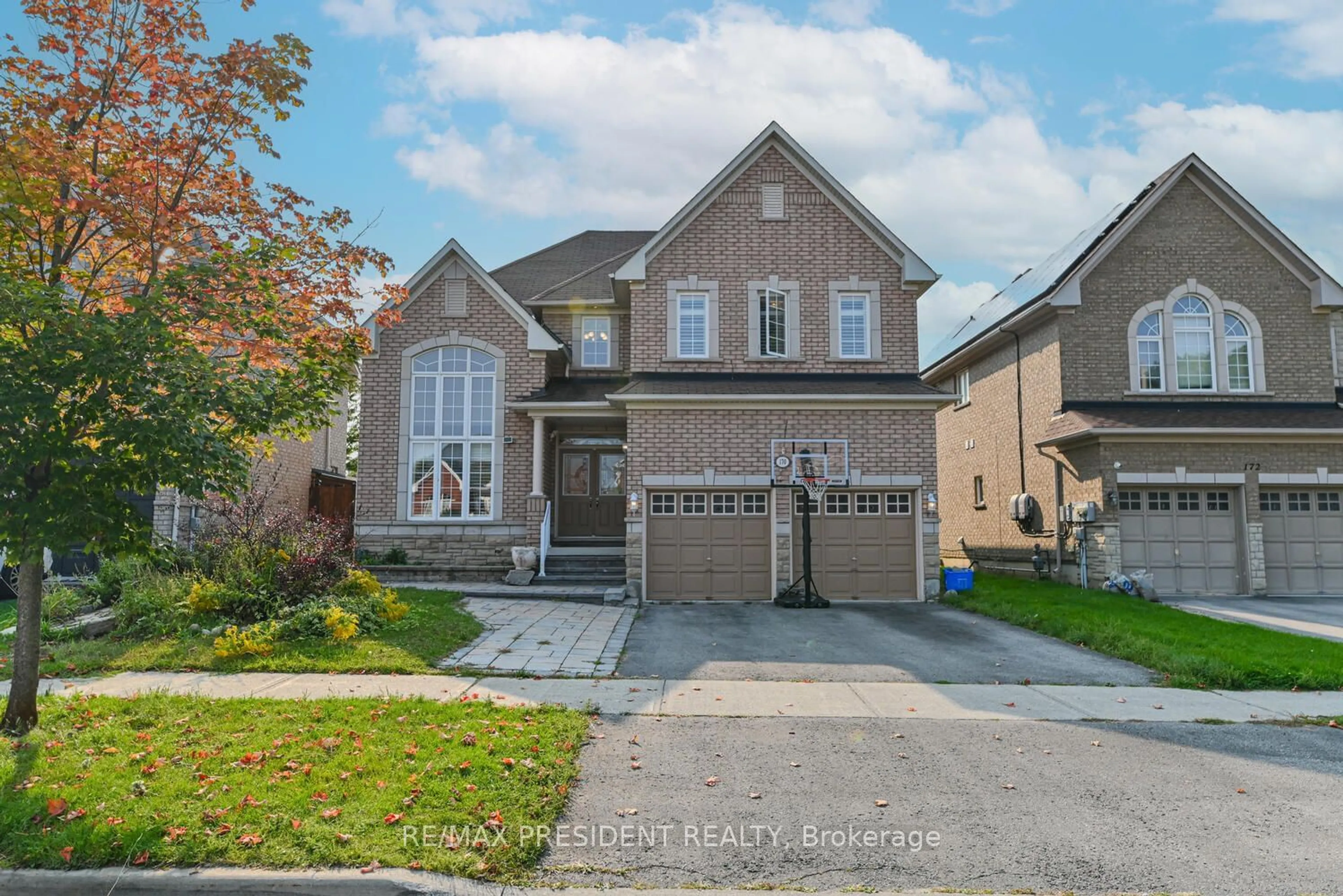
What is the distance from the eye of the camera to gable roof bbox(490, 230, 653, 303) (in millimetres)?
18984

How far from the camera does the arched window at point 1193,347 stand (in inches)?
715

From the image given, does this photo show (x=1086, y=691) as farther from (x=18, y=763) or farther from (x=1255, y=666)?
(x=18, y=763)

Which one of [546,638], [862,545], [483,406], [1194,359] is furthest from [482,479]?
[1194,359]

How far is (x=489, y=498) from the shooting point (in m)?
17.6

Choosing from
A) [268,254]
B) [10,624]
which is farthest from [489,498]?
[268,254]

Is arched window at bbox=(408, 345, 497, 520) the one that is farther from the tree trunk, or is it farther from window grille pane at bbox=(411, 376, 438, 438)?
the tree trunk

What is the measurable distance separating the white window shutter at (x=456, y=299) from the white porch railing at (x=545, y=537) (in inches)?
184

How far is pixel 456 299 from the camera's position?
1802 centimetres

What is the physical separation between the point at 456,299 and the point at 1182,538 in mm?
16516

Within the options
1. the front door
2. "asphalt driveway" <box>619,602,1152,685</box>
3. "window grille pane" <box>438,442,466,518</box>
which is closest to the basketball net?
"asphalt driveway" <box>619,602,1152,685</box>

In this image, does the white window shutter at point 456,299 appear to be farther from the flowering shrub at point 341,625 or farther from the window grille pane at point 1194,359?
the window grille pane at point 1194,359

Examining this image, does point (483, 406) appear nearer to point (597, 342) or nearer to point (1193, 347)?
point (597, 342)

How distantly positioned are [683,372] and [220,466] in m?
11.3

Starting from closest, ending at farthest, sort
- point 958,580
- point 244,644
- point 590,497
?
point 244,644 < point 958,580 < point 590,497
